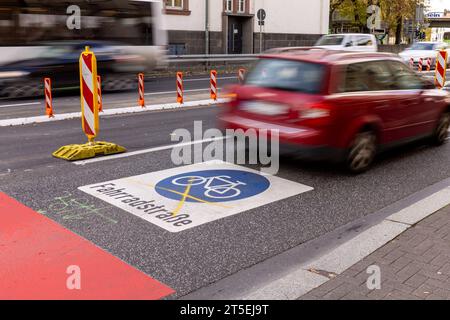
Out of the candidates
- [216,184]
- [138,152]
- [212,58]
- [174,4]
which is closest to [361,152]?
[216,184]

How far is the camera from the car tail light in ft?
21.3

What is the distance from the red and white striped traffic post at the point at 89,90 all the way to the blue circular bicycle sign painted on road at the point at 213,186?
1974 mm

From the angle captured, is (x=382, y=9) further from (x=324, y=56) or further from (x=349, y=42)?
(x=324, y=56)

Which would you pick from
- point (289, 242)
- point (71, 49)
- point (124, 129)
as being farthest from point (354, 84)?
point (71, 49)

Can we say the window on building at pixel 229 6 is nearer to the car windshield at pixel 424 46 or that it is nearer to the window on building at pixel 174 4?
the window on building at pixel 174 4

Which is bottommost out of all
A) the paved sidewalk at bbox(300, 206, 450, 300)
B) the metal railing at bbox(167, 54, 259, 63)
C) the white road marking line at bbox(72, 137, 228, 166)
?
the paved sidewalk at bbox(300, 206, 450, 300)

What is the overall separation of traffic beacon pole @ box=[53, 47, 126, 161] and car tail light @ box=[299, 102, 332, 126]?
10.9 ft

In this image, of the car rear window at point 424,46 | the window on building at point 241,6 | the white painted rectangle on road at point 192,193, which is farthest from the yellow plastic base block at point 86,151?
the window on building at point 241,6

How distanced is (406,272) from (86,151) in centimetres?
532

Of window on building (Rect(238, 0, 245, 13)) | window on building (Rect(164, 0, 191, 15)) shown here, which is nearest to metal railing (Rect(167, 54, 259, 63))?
window on building (Rect(164, 0, 191, 15))

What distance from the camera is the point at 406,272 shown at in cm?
411

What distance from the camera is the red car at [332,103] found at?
6.58m

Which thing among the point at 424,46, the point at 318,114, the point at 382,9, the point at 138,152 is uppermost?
the point at 382,9

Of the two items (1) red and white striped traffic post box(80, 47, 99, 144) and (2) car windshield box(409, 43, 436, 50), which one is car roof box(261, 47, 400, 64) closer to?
(1) red and white striped traffic post box(80, 47, 99, 144)
